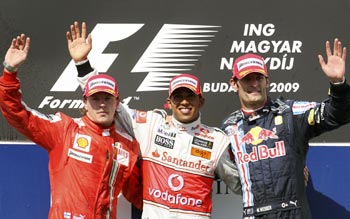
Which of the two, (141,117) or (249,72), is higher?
(249,72)

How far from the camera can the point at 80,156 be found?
3209mm

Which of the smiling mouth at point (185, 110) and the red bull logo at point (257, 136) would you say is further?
the smiling mouth at point (185, 110)

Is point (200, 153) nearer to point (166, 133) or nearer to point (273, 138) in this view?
point (166, 133)

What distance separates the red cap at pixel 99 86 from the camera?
10.6 ft

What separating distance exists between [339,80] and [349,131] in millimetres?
1066

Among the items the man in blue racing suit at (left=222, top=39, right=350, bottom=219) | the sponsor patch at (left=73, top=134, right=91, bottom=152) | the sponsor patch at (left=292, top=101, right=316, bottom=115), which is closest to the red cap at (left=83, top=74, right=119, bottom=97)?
the sponsor patch at (left=73, top=134, right=91, bottom=152)

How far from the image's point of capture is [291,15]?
3828 mm

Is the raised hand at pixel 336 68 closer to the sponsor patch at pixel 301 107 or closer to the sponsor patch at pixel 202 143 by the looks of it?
the sponsor patch at pixel 301 107

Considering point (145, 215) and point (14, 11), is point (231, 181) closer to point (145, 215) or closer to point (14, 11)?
point (145, 215)

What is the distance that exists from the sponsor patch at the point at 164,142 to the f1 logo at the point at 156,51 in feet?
1.77

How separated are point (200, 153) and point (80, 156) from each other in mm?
767

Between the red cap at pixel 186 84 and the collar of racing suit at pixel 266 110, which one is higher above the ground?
the red cap at pixel 186 84

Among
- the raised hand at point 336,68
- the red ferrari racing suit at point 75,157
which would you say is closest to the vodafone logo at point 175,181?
the red ferrari racing suit at point 75,157

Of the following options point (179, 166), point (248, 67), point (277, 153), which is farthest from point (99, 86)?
point (277, 153)
